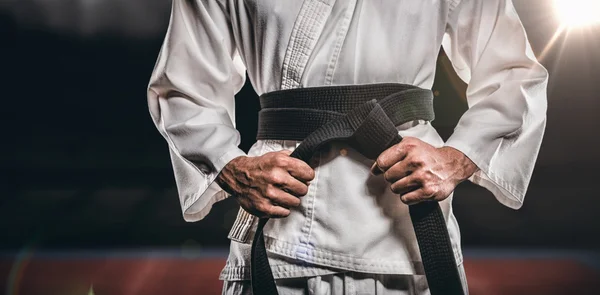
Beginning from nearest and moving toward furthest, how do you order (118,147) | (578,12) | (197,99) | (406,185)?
(406,185), (197,99), (578,12), (118,147)

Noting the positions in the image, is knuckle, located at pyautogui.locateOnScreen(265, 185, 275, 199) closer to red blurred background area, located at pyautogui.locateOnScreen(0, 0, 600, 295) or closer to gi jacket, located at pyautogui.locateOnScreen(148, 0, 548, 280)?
gi jacket, located at pyautogui.locateOnScreen(148, 0, 548, 280)

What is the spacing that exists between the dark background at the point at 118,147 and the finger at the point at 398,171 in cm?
200

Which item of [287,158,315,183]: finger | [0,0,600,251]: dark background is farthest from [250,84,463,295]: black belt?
[0,0,600,251]: dark background

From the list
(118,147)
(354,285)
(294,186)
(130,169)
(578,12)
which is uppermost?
(294,186)

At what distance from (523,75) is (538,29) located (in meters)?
1.85

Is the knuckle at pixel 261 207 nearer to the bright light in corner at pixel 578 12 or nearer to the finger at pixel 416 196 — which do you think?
the finger at pixel 416 196

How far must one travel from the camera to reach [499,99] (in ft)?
2.55

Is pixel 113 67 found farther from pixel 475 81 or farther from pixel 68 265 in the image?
pixel 475 81

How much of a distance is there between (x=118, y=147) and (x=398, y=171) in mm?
2705

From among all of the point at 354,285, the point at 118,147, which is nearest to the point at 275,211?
the point at 354,285

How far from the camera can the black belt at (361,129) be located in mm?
698

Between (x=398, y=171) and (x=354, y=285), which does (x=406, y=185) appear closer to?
(x=398, y=171)

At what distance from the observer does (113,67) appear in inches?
120

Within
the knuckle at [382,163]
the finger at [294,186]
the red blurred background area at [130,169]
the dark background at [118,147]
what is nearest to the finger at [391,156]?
the knuckle at [382,163]
